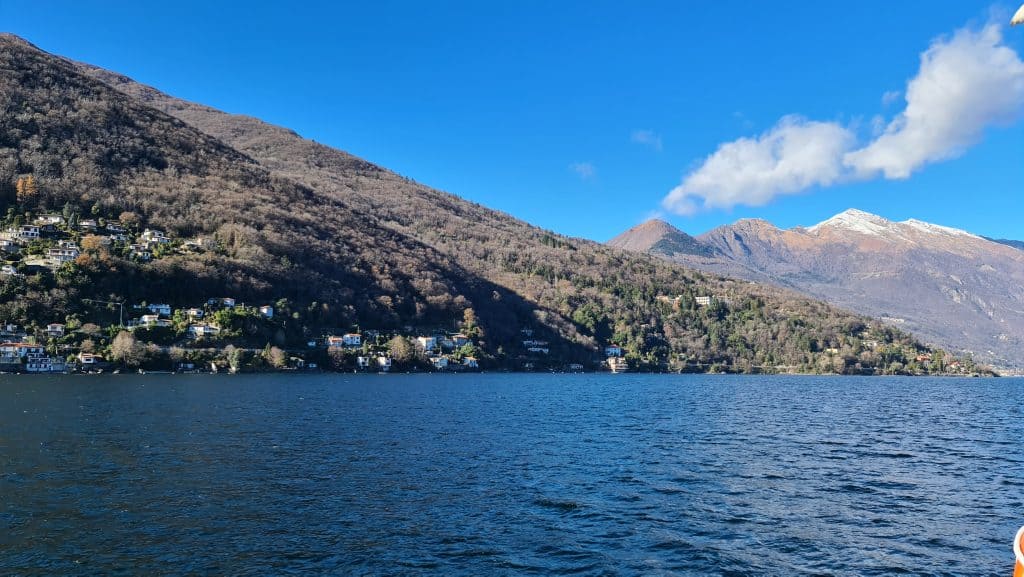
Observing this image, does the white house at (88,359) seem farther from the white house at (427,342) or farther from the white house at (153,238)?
the white house at (427,342)

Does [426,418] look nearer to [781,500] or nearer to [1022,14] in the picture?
[781,500]

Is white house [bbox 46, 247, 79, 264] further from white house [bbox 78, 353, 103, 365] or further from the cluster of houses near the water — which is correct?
white house [bbox 78, 353, 103, 365]

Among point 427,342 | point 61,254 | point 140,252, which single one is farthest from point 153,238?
point 427,342

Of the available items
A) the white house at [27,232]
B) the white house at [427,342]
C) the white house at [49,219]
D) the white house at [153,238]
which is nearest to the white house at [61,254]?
the white house at [27,232]

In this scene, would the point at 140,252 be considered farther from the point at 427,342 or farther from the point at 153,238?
the point at 427,342

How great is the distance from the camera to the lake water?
2434 centimetres

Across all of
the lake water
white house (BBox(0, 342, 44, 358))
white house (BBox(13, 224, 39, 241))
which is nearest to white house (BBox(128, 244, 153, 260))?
white house (BBox(13, 224, 39, 241))

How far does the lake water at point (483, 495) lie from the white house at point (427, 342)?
120 m

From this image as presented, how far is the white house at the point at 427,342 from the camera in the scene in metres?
188

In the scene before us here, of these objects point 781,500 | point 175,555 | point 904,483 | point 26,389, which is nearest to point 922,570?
point 781,500

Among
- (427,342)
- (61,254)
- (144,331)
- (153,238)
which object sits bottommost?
(427,342)

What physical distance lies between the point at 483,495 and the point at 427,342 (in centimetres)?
15769

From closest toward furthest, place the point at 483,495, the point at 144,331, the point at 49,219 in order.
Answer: the point at 483,495, the point at 144,331, the point at 49,219

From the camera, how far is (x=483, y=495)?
110 ft
